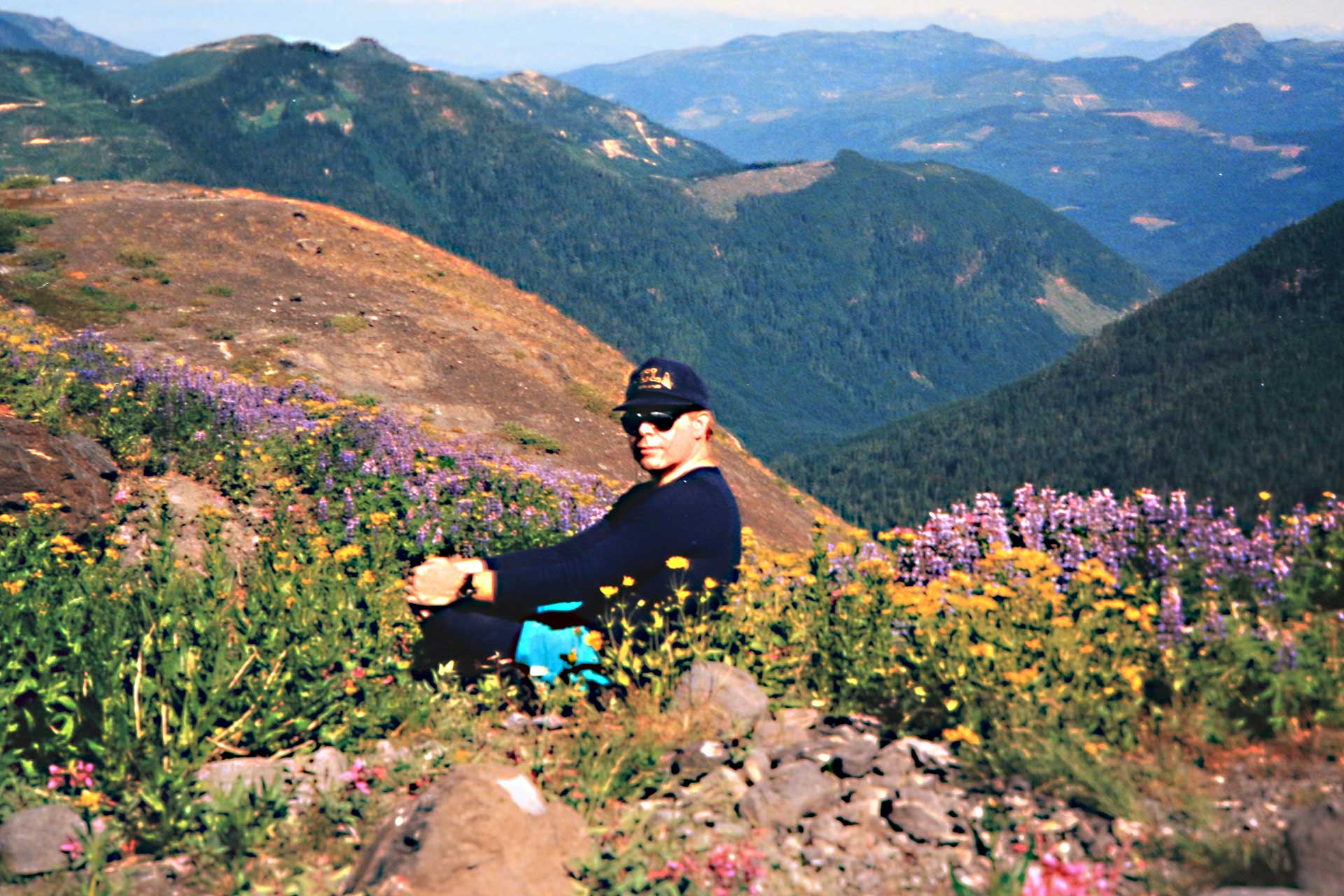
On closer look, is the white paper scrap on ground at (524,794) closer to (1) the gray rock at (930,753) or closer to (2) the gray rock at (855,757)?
(2) the gray rock at (855,757)

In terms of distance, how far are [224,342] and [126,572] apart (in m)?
15.8

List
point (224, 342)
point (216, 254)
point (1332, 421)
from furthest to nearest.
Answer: point (1332, 421), point (216, 254), point (224, 342)

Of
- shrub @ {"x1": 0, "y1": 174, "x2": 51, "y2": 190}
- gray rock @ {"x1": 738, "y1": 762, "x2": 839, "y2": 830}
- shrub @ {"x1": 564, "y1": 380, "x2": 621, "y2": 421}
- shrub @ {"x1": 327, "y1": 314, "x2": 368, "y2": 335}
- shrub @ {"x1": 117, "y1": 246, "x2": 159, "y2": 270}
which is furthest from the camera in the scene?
shrub @ {"x1": 0, "y1": 174, "x2": 51, "y2": 190}

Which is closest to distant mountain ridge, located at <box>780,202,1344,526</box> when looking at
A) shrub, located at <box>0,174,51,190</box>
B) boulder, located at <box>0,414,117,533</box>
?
boulder, located at <box>0,414,117,533</box>

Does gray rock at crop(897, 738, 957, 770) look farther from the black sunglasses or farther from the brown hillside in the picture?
the brown hillside

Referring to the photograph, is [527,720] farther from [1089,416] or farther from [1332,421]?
[1089,416]

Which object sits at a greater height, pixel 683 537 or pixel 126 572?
pixel 683 537

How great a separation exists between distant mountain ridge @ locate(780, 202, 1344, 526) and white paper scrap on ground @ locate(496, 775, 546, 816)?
46.6 m

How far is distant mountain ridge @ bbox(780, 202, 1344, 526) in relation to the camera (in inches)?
2327

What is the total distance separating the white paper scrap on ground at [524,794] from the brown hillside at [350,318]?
49.7 ft

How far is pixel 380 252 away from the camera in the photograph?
3122 centimetres

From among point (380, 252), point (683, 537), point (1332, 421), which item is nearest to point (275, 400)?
point (683, 537)

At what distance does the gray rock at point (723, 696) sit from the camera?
16.8 ft

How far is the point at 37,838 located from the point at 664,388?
3440mm
